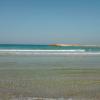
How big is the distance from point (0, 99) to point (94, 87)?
161 inches

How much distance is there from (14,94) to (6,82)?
9.09ft

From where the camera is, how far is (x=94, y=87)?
11562 mm

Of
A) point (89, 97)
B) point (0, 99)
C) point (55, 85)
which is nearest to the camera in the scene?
point (0, 99)

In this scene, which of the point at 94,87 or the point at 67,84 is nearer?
the point at 94,87

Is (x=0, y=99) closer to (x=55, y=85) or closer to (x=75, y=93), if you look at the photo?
(x=75, y=93)

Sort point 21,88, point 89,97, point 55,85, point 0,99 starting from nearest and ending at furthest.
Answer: point 0,99
point 89,97
point 21,88
point 55,85

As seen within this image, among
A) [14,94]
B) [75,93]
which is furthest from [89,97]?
[14,94]

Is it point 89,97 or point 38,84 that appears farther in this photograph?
point 38,84

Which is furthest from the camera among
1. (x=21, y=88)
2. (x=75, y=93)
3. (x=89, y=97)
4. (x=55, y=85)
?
(x=55, y=85)

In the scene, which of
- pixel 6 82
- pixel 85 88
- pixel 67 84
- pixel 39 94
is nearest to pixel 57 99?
pixel 39 94

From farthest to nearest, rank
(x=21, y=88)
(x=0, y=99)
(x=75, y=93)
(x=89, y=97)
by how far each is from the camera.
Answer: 1. (x=21, y=88)
2. (x=75, y=93)
3. (x=89, y=97)
4. (x=0, y=99)

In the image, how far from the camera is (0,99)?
890cm

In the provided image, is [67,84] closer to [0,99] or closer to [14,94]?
[14,94]

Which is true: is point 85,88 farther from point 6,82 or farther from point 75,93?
point 6,82
